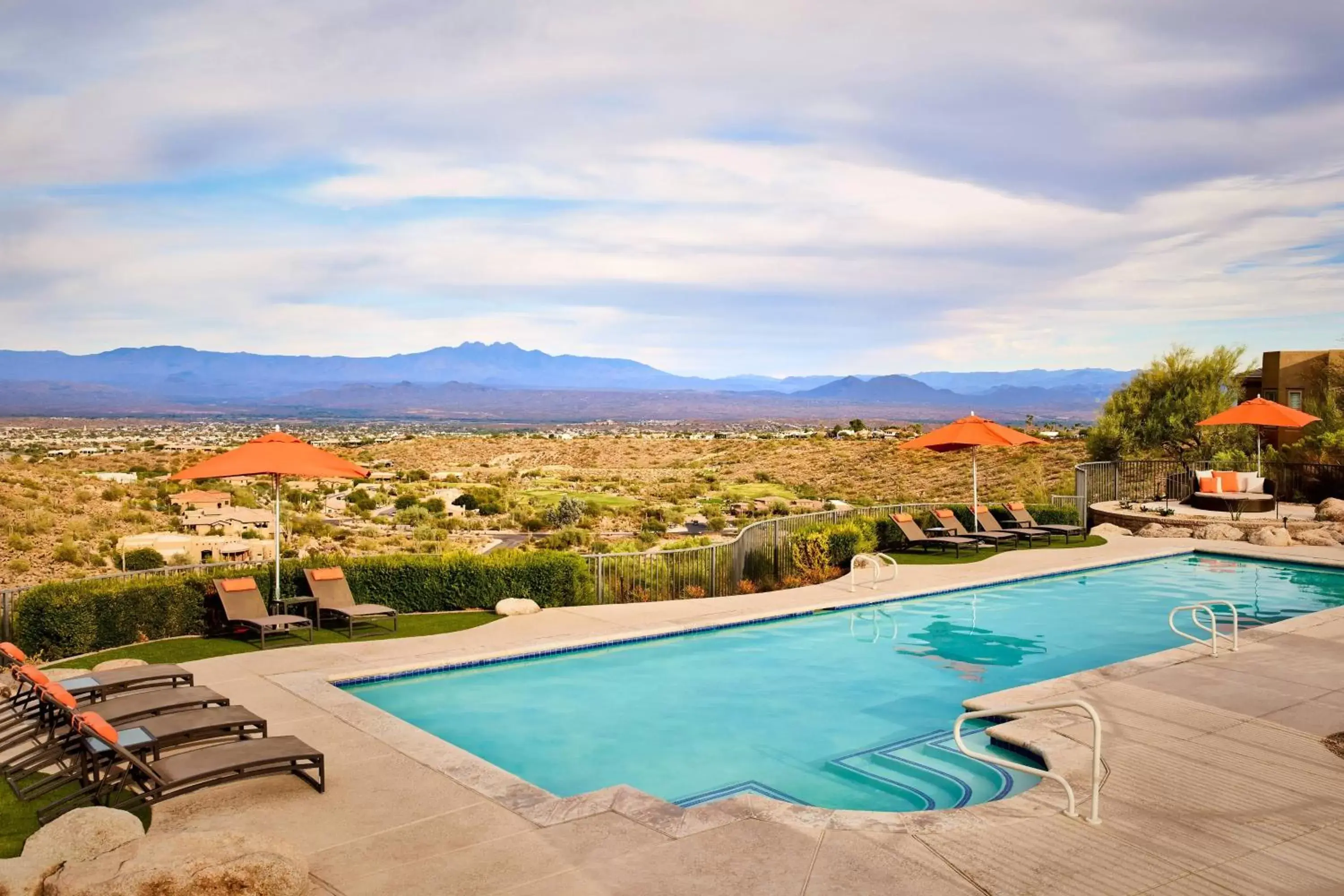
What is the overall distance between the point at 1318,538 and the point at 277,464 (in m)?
19.2

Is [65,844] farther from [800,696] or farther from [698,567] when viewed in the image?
[698,567]

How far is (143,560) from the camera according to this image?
25219mm

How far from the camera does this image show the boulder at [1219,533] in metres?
19.6

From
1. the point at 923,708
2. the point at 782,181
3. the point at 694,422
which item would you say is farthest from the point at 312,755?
the point at 694,422

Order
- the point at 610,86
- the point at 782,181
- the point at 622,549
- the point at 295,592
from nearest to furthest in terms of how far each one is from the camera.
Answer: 1. the point at 295,592
2. the point at 610,86
3. the point at 622,549
4. the point at 782,181

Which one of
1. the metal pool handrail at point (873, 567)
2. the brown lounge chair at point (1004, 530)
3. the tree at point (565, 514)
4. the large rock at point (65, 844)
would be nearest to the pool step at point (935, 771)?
the large rock at point (65, 844)

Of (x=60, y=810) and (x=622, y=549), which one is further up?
(x=60, y=810)

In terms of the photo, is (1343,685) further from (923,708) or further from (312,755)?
(312,755)

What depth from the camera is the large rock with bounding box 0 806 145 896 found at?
4.32m

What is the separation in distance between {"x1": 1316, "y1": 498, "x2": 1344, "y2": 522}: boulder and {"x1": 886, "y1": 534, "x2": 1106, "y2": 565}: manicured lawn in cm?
489

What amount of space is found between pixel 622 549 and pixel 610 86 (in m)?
12.9

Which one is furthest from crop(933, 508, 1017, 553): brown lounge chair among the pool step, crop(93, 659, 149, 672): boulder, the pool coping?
crop(93, 659, 149, 672): boulder

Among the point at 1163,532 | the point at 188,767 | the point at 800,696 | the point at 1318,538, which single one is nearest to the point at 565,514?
the point at 1163,532

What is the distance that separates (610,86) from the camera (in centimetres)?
2306
